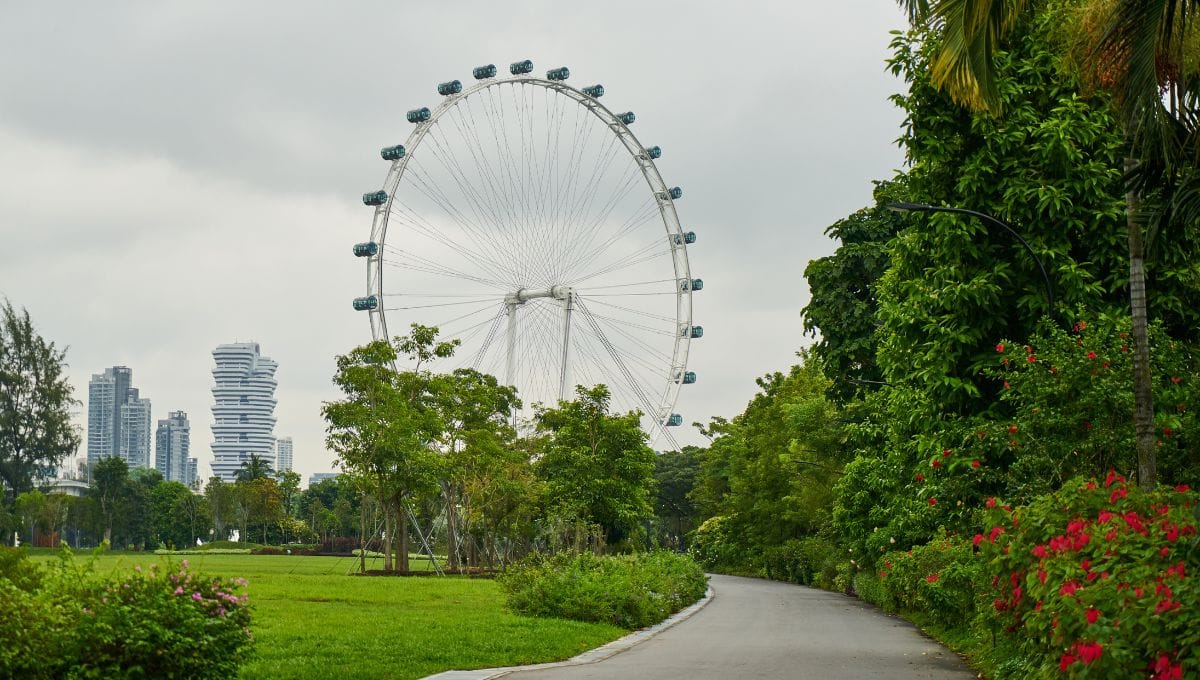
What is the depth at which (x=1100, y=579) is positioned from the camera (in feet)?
29.1

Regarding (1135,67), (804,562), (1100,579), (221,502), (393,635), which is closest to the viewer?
(1100,579)

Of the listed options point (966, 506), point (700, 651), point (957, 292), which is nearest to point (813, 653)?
point (700, 651)

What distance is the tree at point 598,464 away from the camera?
55.9 metres

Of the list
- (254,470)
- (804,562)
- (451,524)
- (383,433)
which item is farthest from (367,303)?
(254,470)

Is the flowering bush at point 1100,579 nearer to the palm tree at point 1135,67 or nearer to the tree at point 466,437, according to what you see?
the palm tree at point 1135,67

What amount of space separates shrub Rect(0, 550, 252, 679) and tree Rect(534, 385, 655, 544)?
4408 centimetres

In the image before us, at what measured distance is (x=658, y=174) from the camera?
5541 cm

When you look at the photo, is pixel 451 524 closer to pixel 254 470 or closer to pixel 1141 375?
pixel 1141 375

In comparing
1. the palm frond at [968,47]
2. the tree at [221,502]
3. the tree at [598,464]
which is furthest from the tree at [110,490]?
the palm frond at [968,47]

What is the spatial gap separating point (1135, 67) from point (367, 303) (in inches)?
1564

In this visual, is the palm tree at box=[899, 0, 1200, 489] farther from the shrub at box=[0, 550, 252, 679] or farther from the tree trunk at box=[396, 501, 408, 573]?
the tree trunk at box=[396, 501, 408, 573]

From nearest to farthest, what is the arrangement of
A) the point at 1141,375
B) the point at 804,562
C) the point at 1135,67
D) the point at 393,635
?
the point at 1135,67 < the point at 1141,375 < the point at 393,635 < the point at 804,562

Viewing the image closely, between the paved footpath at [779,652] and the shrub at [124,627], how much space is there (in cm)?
474

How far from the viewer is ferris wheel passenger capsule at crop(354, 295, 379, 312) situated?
48.7m
